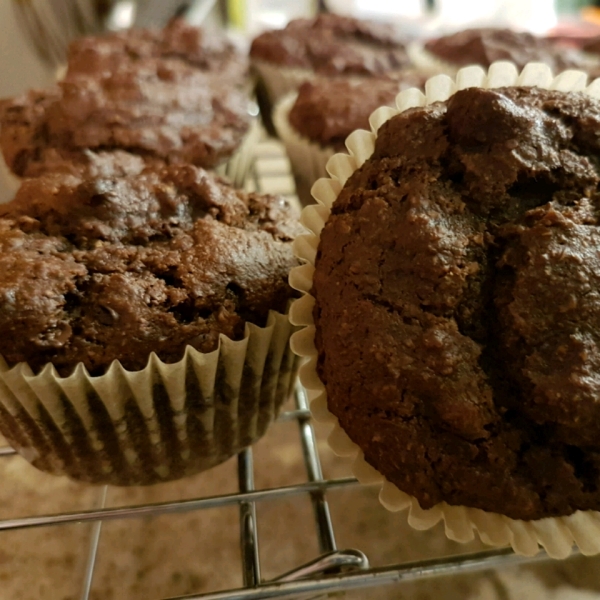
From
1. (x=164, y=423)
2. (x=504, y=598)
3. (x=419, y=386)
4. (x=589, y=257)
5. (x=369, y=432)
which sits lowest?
(x=504, y=598)

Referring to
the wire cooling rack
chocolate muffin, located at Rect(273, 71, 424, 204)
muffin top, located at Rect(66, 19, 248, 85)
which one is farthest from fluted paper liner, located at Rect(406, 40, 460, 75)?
the wire cooling rack

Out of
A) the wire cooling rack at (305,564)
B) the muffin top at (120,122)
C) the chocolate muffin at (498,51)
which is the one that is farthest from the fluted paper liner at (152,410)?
the chocolate muffin at (498,51)

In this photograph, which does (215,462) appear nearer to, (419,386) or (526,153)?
(419,386)

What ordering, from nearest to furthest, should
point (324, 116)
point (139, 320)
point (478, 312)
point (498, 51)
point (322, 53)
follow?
point (478, 312) < point (139, 320) < point (324, 116) < point (498, 51) < point (322, 53)

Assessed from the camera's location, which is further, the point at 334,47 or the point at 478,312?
the point at 334,47

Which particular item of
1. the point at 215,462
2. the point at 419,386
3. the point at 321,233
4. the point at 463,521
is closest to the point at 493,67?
the point at 321,233

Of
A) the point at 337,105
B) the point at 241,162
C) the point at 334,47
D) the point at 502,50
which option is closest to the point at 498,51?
the point at 502,50

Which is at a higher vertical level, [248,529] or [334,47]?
[334,47]

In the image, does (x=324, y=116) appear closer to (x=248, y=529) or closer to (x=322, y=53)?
(x=322, y=53)

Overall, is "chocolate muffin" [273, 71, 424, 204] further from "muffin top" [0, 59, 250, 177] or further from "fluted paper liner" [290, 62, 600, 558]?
"fluted paper liner" [290, 62, 600, 558]
